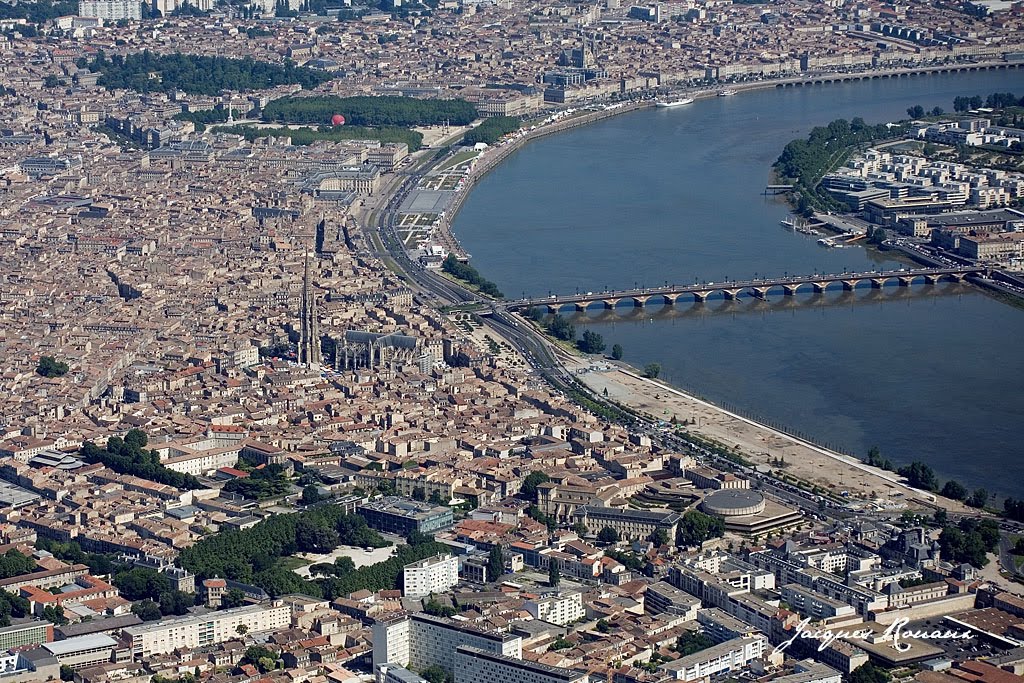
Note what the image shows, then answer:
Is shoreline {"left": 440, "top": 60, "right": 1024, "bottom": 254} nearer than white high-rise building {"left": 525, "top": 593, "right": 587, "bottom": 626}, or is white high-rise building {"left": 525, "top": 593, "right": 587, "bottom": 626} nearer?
white high-rise building {"left": 525, "top": 593, "right": 587, "bottom": 626}

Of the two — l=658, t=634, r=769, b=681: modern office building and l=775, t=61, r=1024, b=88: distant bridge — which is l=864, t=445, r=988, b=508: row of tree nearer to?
l=658, t=634, r=769, b=681: modern office building

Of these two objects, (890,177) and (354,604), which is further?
(890,177)

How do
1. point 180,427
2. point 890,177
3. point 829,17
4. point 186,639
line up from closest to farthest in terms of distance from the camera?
point 186,639 < point 180,427 < point 890,177 < point 829,17

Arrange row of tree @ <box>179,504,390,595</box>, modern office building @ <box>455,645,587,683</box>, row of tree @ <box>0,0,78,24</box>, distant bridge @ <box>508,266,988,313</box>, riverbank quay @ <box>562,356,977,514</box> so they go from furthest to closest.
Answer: row of tree @ <box>0,0,78,24</box> → distant bridge @ <box>508,266,988,313</box> → riverbank quay @ <box>562,356,977,514</box> → row of tree @ <box>179,504,390,595</box> → modern office building @ <box>455,645,587,683</box>

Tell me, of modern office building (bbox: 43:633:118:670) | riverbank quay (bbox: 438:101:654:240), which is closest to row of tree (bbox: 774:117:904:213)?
riverbank quay (bbox: 438:101:654:240)

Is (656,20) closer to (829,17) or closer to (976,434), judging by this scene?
(829,17)

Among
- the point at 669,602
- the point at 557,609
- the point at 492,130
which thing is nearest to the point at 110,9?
the point at 492,130

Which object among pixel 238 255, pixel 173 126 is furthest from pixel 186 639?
pixel 173 126

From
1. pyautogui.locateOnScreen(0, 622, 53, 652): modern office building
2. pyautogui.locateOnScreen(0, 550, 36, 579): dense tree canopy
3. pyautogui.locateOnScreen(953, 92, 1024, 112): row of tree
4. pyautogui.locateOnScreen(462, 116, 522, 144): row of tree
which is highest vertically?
pyautogui.locateOnScreen(0, 622, 53, 652): modern office building
